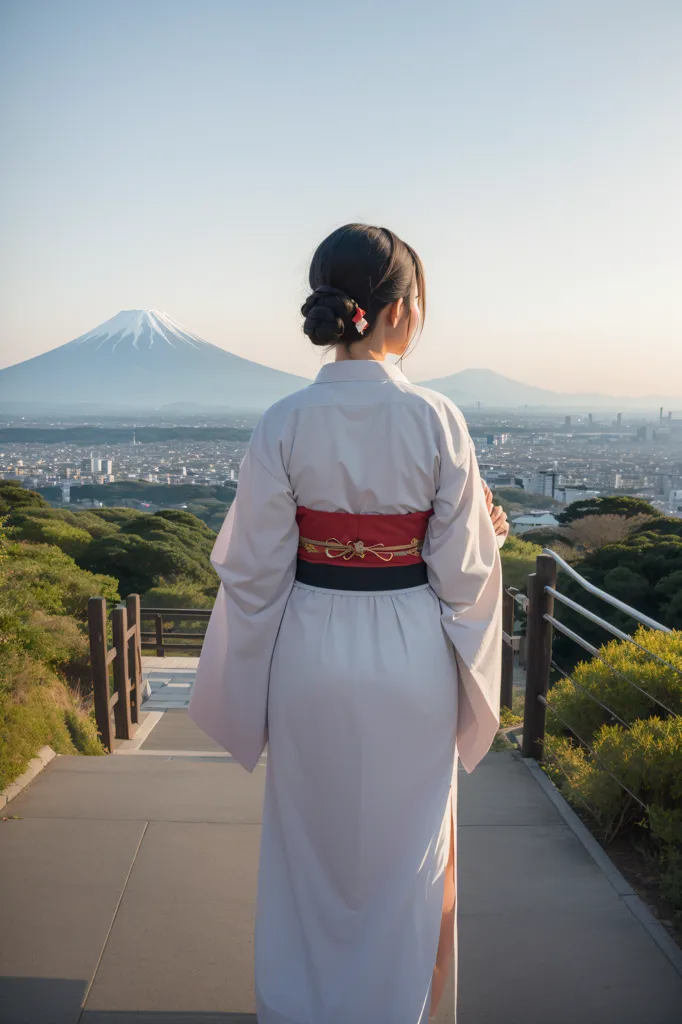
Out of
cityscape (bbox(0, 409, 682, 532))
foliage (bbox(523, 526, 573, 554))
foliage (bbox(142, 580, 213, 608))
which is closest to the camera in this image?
foliage (bbox(142, 580, 213, 608))

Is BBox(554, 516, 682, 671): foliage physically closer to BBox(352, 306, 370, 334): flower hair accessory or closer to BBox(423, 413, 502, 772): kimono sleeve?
BBox(423, 413, 502, 772): kimono sleeve

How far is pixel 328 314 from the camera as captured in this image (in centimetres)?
126

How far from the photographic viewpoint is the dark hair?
1268 millimetres

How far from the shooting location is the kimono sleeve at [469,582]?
50.4 inches

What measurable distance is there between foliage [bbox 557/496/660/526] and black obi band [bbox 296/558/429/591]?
59.5 feet

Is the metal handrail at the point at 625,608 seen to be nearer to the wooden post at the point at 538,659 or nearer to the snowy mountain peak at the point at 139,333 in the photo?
the wooden post at the point at 538,659

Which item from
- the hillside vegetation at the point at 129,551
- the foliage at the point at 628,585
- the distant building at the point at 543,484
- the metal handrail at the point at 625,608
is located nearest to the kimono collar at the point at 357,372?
the metal handrail at the point at 625,608

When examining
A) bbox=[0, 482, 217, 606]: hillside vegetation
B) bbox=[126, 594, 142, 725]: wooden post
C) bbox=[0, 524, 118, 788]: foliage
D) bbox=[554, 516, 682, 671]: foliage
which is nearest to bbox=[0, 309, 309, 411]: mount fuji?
bbox=[0, 482, 217, 606]: hillside vegetation

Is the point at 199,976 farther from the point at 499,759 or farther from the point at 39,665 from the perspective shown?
the point at 39,665

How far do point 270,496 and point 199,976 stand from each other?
97 centimetres

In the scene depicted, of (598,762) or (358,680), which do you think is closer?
(358,680)

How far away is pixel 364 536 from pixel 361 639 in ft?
0.56

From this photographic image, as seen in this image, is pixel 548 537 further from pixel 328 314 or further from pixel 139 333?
pixel 139 333

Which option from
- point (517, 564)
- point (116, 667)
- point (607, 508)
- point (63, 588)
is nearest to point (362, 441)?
point (116, 667)
